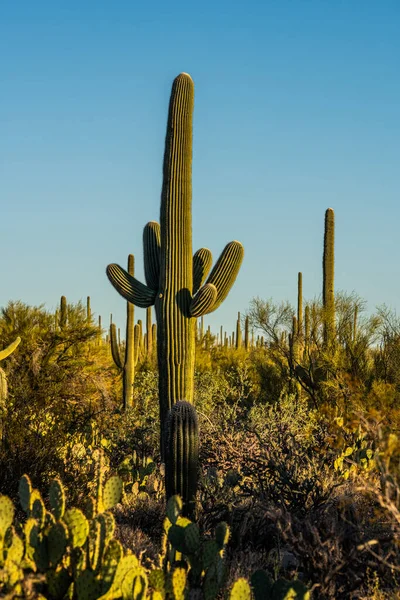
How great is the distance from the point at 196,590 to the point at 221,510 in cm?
190

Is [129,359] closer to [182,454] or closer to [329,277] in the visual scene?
[329,277]

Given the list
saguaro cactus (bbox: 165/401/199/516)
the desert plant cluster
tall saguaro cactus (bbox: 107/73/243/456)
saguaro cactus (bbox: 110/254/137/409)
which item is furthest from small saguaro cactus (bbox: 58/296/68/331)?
saguaro cactus (bbox: 165/401/199/516)

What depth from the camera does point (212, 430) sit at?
1047 centimetres

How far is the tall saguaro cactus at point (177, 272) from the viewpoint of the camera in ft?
37.4

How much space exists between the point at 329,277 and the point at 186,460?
39.7 feet

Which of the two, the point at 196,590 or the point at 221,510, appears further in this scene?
the point at 221,510

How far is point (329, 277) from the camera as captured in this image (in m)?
19.5

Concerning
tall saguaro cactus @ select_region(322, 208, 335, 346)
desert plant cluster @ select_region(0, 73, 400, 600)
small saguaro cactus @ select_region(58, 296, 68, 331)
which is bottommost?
desert plant cluster @ select_region(0, 73, 400, 600)

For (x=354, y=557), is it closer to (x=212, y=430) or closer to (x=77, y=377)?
(x=212, y=430)

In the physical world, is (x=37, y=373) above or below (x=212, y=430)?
above

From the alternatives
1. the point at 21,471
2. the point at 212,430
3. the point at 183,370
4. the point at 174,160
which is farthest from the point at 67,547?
the point at 174,160

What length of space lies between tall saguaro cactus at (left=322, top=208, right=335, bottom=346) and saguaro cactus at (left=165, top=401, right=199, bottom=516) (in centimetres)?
976

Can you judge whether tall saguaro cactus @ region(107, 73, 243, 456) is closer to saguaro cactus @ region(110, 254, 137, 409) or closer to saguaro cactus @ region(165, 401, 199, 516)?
saguaro cactus @ region(165, 401, 199, 516)

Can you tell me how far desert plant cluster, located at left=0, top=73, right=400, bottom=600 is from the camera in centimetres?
493
